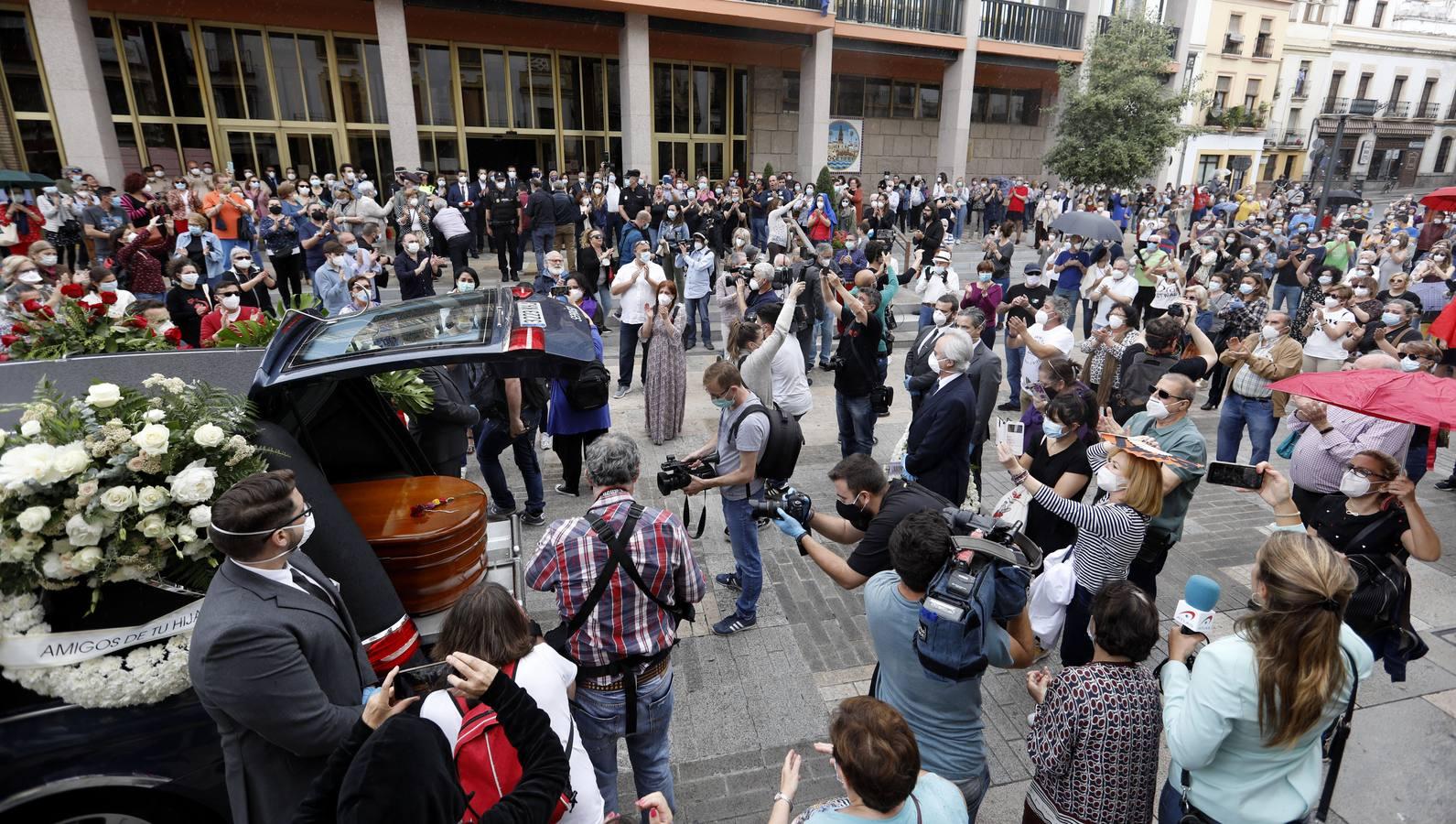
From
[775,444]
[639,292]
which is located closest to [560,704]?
[775,444]

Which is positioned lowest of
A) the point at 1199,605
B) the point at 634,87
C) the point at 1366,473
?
the point at 1199,605

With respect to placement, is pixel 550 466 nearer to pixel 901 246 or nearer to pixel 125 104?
pixel 901 246

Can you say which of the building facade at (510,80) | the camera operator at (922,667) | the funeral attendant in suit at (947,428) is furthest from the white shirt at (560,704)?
the building facade at (510,80)

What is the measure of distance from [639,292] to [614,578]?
6427mm

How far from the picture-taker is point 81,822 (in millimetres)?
2627

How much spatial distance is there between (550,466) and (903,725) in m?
6.05

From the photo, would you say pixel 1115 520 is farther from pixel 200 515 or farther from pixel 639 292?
pixel 639 292

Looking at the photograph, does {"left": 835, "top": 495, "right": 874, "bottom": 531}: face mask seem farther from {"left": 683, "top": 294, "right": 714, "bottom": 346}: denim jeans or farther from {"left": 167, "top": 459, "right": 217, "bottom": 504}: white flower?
{"left": 683, "top": 294, "right": 714, "bottom": 346}: denim jeans

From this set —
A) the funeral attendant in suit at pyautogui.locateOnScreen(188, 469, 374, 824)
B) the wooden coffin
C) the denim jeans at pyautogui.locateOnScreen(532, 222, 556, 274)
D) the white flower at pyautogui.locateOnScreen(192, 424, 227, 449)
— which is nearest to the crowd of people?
the funeral attendant in suit at pyautogui.locateOnScreen(188, 469, 374, 824)

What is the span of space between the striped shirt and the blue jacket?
117 cm

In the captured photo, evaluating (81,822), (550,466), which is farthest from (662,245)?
(81,822)

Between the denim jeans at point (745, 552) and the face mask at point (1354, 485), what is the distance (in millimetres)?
3130

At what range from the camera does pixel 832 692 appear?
4.43 meters

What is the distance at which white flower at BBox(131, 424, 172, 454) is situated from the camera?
2617 mm
